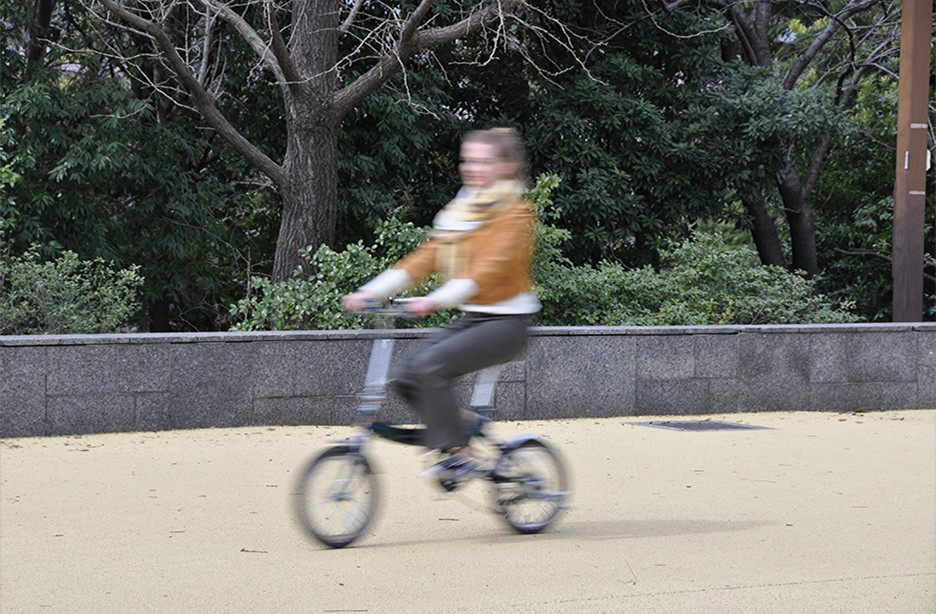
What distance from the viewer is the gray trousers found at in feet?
15.9

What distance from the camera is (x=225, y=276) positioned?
16672mm

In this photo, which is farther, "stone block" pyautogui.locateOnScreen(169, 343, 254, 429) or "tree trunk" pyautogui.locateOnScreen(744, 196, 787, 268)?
"tree trunk" pyautogui.locateOnScreen(744, 196, 787, 268)

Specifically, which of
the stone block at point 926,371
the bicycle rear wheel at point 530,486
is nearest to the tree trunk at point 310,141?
the stone block at point 926,371

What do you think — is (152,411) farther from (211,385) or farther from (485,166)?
(485,166)

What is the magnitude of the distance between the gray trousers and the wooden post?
865 centimetres

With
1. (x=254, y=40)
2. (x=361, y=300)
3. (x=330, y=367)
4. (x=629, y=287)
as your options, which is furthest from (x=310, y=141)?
(x=361, y=300)

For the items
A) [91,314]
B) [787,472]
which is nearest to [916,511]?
[787,472]

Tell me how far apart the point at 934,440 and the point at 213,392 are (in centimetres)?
601

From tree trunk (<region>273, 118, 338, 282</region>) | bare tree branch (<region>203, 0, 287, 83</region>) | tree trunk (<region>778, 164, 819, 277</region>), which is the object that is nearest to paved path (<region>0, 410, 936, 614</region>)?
tree trunk (<region>273, 118, 338, 282</region>)

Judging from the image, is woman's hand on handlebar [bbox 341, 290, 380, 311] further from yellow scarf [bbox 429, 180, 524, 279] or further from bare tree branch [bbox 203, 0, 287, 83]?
bare tree branch [bbox 203, 0, 287, 83]

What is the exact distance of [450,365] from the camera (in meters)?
4.84

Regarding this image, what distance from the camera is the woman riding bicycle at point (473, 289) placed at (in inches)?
191

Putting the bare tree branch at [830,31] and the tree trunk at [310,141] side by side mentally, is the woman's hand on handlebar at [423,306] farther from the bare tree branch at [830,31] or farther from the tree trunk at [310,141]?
the bare tree branch at [830,31]

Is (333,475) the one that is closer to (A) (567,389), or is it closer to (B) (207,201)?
(A) (567,389)
